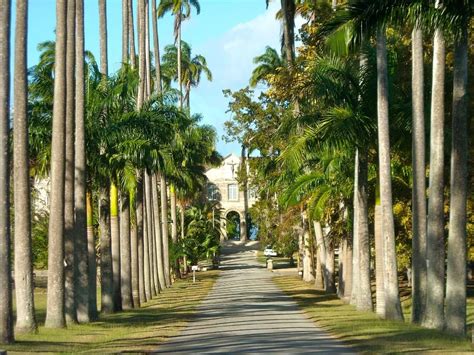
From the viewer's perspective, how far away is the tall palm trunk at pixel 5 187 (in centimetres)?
1819

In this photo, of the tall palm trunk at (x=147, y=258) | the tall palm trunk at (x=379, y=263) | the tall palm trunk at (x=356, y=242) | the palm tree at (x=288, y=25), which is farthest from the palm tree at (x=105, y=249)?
the palm tree at (x=288, y=25)

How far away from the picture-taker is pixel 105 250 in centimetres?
2989

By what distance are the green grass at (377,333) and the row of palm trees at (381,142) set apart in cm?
65

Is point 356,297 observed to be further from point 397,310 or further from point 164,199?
point 164,199

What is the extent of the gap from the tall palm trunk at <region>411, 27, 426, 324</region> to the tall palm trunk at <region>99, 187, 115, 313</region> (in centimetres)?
1049

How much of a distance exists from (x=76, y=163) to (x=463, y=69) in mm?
10953

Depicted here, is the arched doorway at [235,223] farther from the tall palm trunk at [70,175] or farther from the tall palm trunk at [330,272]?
the tall palm trunk at [70,175]

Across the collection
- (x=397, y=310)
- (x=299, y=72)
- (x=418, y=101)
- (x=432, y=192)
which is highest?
(x=299, y=72)

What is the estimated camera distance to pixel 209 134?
6141 centimetres

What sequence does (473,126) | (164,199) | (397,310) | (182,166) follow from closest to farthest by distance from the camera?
(397,310), (473,126), (164,199), (182,166)

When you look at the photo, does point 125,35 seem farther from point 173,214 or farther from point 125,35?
point 173,214

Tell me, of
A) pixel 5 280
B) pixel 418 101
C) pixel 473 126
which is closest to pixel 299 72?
pixel 473 126

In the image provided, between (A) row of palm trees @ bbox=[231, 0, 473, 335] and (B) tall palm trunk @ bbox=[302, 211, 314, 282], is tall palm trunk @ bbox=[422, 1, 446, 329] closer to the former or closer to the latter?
(A) row of palm trees @ bbox=[231, 0, 473, 335]

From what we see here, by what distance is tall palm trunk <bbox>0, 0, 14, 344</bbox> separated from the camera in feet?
59.7
